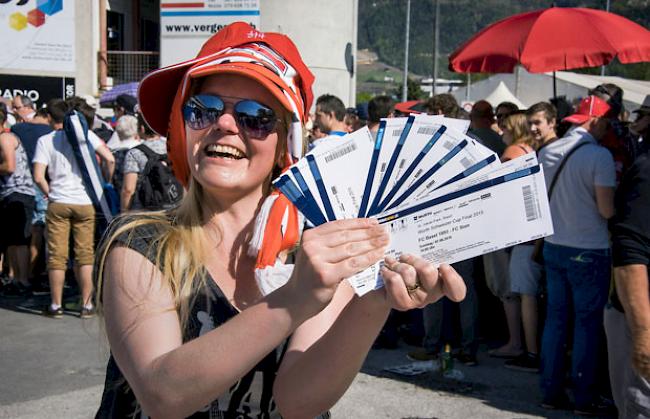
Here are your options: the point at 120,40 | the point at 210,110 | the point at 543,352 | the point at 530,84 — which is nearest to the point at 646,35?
the point at 543,352

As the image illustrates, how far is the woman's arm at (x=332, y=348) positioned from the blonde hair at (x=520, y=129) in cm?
422

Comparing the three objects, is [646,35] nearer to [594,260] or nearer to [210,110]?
[594,260]

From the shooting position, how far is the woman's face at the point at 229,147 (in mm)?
1716

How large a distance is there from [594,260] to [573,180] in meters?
0.53

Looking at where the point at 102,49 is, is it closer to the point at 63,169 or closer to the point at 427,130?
the point at 63,169

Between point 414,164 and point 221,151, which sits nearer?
point 414,164

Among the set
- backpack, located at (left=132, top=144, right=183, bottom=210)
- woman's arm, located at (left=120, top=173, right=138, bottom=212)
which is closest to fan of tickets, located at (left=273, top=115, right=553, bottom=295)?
backpack, located at (left=132, top=144, right=183, bottom=210)

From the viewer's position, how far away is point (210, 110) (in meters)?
1.73

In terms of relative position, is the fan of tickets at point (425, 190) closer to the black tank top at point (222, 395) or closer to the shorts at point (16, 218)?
the black tank top at point (222, 395)

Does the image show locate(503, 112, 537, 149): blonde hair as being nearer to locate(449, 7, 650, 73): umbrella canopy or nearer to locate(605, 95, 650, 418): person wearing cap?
locate(449, 7, 650, 73): umbrella canopy

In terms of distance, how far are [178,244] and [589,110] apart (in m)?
4.19

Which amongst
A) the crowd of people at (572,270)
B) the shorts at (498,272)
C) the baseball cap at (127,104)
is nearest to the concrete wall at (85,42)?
the baseball cap at (127,104)

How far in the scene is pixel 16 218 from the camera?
318 inches

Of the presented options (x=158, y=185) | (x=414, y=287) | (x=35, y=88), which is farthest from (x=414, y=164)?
(x=35, y=88)
